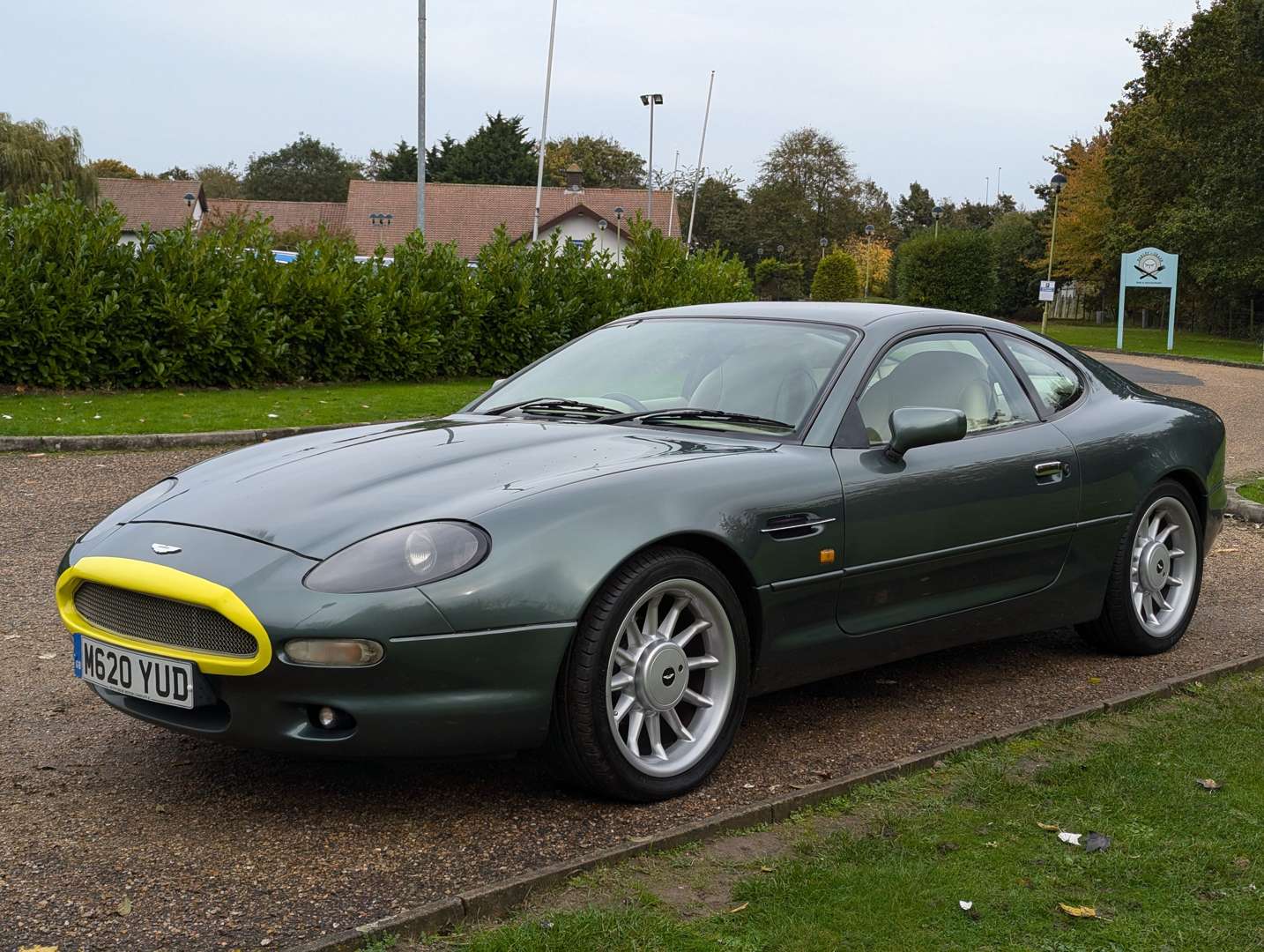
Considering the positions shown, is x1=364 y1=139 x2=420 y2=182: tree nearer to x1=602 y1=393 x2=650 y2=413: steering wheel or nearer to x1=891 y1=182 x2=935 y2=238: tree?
x1=891 y1=182 x2=935 y2=238: tree

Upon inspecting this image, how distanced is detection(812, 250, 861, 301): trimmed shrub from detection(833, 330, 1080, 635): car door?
54776 mm

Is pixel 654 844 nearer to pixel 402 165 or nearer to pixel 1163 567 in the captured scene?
pixel 1163 567

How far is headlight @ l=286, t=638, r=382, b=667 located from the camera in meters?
3.29

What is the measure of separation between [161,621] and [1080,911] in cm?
237

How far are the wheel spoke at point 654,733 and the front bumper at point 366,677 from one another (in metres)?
0.40

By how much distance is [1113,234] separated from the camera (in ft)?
167

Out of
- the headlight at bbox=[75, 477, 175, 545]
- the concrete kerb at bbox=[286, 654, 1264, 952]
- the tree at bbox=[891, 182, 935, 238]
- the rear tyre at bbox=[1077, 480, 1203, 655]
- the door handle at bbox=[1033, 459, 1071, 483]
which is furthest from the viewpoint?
the tree at bbox=[891, 182, 935, 238]

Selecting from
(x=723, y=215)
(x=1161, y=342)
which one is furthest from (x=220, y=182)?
(x=1161, y=342)

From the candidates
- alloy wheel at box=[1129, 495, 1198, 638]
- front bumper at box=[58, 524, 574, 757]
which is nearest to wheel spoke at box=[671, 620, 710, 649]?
front bumper at box=[58, 524, 574, 757]

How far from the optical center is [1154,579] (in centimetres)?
558

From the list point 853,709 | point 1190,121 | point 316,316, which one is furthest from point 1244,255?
point 853,709

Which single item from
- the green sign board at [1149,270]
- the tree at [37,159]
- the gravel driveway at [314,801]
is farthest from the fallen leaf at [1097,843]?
the tree at [37,159]

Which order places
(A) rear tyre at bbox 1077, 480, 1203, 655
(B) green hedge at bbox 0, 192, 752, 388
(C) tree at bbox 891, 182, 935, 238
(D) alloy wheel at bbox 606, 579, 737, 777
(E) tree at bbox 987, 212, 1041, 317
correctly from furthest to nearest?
(C) tree at bbox 891, 182, 935, 238, (E) tree at bbox 987, 212, 1041, 317, (B) green hedge at bbox 0, 192, 752, 388, (A) rear tyre at bbox 1077, 480, 1203, 655, (D) alloy wheel at bbox 606, 579, 737, 777

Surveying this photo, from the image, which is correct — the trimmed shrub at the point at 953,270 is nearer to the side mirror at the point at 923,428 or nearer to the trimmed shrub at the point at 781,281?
the trimmed shrub at the point at 781,281
